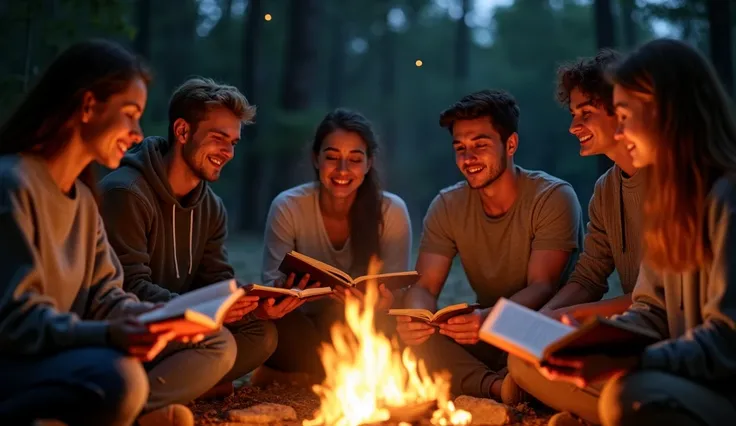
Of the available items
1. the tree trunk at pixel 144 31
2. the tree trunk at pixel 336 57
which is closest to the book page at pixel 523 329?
the tree trunk at pixel 144 31

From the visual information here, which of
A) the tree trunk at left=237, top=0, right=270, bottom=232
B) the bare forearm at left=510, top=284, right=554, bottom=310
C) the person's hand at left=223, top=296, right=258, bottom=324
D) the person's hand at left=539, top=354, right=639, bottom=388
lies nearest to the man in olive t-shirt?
the bare forearm at left=510, top=284, right=554, bottom=310

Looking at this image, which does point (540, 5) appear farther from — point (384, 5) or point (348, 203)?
point (348, 203)

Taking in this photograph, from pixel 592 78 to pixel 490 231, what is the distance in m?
1.04

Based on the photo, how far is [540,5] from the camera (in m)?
33.0

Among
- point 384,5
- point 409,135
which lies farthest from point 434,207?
point 409,135

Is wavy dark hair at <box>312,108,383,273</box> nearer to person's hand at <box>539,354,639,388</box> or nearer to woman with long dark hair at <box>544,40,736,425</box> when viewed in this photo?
woman with long dark hair at <box>544,40,736,425</box>

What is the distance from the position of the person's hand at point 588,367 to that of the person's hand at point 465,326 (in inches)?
51.2

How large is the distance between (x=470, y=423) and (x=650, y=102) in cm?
166

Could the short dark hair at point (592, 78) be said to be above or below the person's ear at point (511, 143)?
above

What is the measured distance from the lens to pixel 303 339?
5.11m

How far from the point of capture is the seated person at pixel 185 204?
4.39m

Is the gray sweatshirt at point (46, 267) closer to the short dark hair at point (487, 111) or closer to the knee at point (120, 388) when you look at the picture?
the knee at point (120, 388)

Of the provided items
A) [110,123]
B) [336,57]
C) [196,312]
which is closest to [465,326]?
[196,312]

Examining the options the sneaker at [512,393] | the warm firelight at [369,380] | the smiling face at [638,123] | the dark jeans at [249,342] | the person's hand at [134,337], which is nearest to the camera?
the person's hand at [134,337]
